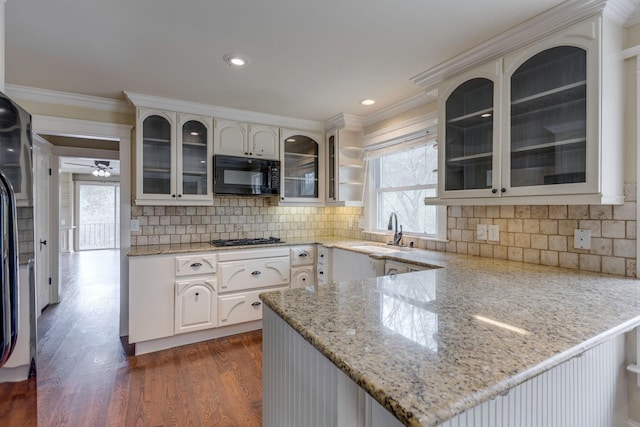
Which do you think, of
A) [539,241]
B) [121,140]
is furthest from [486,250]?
[121,140]

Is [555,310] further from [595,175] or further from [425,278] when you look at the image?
[595,175]

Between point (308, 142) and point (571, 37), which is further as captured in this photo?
point (308, 142)

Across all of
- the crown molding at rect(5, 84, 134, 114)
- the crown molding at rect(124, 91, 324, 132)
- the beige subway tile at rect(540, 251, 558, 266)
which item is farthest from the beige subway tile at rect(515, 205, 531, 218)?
the crown molding at rect(5, 84, 134, 114)

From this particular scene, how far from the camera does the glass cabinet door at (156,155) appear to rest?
292cm

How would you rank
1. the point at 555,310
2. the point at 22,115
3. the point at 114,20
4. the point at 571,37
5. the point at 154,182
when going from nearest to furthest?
the point at 555,310 < the point at 22,115 < the point at 571,37 < the point at 114,20 < the point at 154,182

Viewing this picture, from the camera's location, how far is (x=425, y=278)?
1579mm

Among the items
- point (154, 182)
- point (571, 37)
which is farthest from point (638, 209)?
point (154, 182)

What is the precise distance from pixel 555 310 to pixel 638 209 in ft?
3.20

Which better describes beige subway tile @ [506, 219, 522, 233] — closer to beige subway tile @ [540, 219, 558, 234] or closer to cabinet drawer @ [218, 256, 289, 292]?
beige subway tile @ [540, 219, 558, 234]

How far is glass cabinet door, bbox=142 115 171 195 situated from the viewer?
2916 millimetres

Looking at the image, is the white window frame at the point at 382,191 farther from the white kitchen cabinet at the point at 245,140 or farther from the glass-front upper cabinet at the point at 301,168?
the white kitchen cabinet at the point at 245,140

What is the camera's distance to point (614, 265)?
5.44ft

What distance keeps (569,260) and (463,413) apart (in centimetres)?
151

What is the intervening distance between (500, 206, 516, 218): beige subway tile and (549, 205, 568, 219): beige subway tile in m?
0.24
